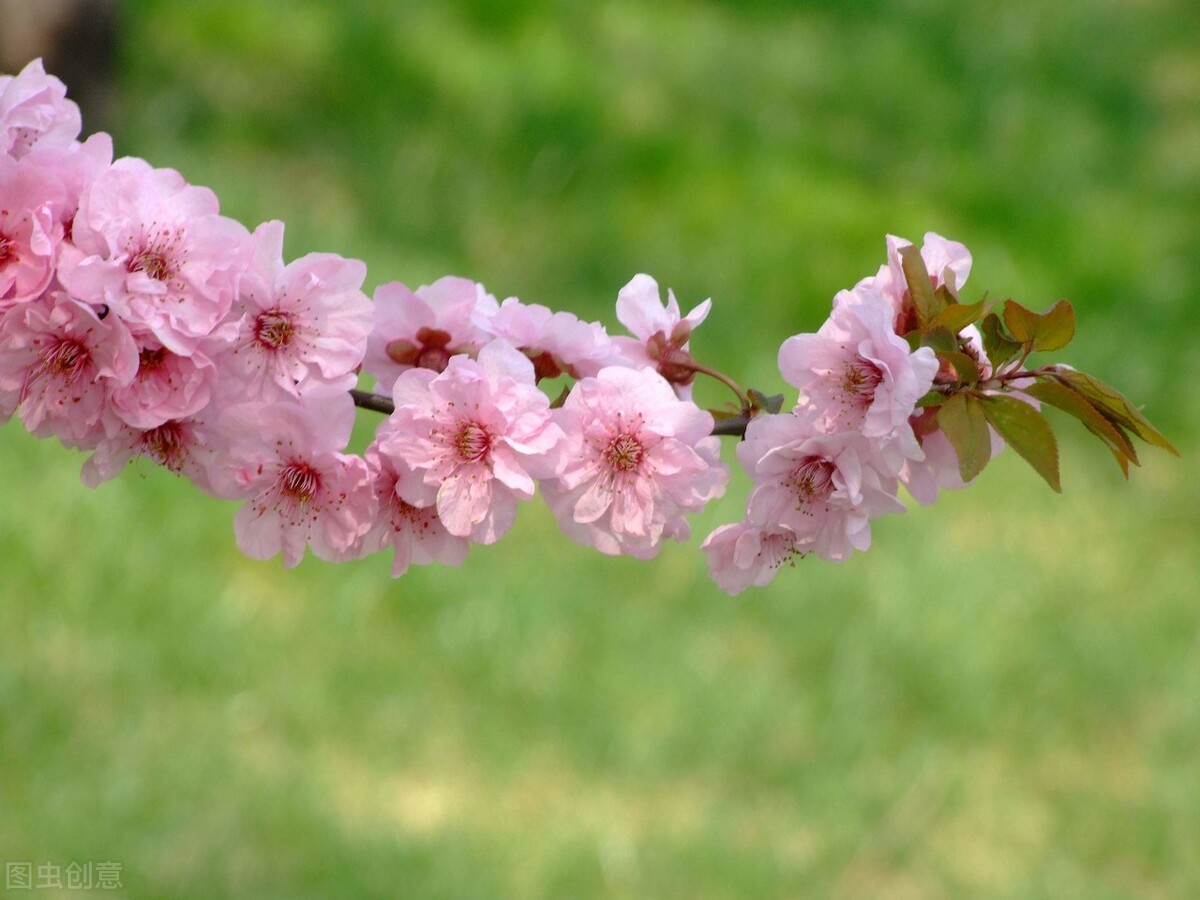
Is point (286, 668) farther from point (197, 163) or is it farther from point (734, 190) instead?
point (734, 190)

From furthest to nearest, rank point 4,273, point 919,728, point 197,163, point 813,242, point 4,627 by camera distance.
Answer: point 813,242 < point 197,163 < point 919,728 < point 4,627 < point 4,273

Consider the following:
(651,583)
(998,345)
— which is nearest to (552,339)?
(998,345)

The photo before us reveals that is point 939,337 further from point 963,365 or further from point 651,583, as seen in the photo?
point 651,583

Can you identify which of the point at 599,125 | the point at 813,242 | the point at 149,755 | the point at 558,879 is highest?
the point at 599,125

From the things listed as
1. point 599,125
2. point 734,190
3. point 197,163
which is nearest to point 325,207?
point 197,163

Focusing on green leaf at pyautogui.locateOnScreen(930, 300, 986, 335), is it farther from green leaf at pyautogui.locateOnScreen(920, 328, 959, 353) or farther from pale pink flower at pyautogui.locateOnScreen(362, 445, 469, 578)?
pale pink flower at pyautogui.locateOnScreen(362, 445, 469, 578)

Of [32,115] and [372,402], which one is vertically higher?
[32,115]

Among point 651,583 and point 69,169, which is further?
point 651,583

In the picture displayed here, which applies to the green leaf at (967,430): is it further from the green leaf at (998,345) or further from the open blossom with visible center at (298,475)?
the open blossom with visible center at (298,475)
